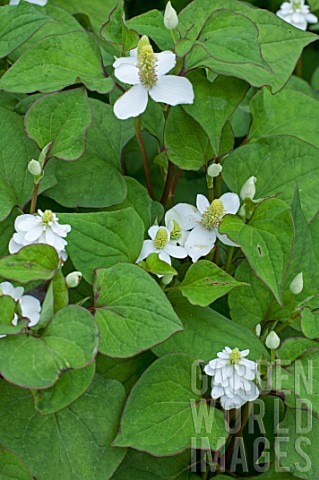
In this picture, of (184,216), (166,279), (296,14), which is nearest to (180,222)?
(184,216)

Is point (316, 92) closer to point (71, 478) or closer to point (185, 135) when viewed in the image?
point (185, 135)

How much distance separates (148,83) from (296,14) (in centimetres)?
66

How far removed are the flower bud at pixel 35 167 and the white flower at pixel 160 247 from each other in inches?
7.1

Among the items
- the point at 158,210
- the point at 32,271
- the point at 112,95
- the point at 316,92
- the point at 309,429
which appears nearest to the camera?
the point at 32,271

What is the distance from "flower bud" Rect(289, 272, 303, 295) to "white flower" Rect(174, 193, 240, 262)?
10 cm

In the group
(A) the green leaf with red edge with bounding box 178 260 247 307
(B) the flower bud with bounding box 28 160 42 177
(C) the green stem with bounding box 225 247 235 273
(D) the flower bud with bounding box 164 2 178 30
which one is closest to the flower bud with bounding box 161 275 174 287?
(A) the green leaf with red edge with bounding box 178 260 247 307

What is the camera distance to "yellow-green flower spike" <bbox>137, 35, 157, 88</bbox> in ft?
2.94

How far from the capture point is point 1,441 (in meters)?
0.81

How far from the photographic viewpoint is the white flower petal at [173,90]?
91 centimetres

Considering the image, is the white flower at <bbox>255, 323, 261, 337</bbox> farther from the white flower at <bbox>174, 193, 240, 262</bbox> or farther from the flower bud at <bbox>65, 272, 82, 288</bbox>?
the flower bud at <bbox>65, 272, 82, 288</bbox>

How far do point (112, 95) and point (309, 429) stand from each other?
637 millimetres

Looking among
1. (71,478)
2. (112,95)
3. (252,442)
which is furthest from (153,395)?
(112,95)

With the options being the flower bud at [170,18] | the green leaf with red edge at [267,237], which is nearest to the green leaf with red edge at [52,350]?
the green leaf with red edge at [267,237]

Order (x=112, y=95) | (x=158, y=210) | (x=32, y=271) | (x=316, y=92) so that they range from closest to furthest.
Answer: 1. (x=32, y=271)
2. (x=158, y=210)
3. (x=112, y=95)
4. (x=316, y=92)
